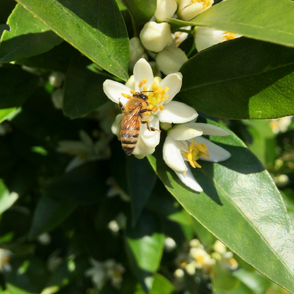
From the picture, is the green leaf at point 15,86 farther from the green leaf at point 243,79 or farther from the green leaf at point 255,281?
the green leaf at point 255,281

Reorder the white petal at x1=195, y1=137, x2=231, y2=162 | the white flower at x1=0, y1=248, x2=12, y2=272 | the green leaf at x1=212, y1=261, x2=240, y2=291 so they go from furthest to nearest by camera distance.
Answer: the white flower at x1=0, y1=248, x2=12, y2=272, the green leaf at x1=212, y1=261, x2=240, y2=291, the white petal at x1=195, y1=137, x2=231, y2=162

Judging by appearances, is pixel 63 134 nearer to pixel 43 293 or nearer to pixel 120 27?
pixel 120 27

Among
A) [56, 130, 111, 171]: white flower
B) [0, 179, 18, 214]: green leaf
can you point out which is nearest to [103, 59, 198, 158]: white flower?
[56, 130, 111, 171]: white flower

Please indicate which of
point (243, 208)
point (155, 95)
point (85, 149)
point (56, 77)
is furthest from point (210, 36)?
point (85, 149)

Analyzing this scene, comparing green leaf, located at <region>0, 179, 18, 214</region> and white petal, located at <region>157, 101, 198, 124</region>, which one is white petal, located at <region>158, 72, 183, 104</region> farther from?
green leaf, located at <region>0, 179, 18, 214</region>

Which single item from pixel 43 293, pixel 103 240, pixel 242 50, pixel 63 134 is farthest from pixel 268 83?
pixel 43 293

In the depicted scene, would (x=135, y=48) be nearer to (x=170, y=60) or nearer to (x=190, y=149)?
(x=170, y=60)
